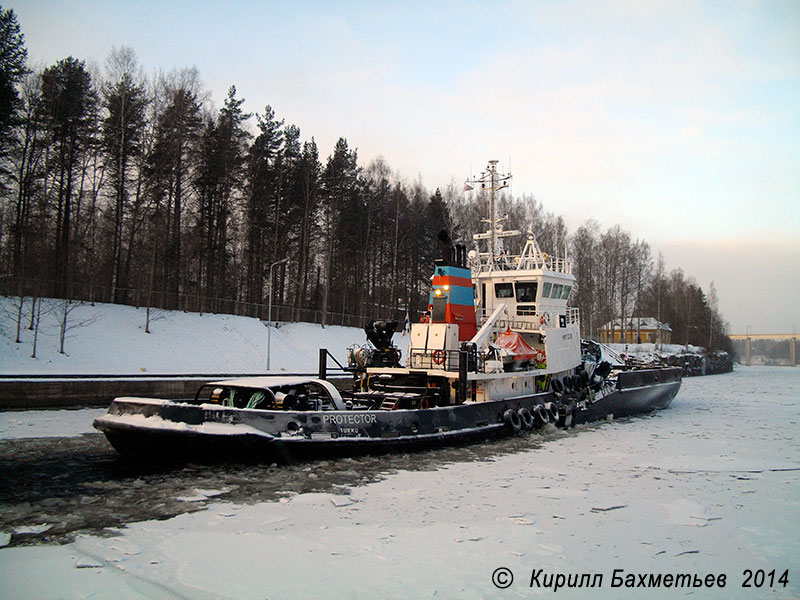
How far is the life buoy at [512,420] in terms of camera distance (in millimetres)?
13289

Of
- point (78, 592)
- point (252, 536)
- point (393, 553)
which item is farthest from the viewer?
point (252, 536)

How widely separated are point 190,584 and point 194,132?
1302 inches

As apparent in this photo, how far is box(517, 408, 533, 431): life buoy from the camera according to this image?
45.4 ft

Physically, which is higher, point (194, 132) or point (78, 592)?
point (194, 132)

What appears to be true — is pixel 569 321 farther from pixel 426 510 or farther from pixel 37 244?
pixel 37 244

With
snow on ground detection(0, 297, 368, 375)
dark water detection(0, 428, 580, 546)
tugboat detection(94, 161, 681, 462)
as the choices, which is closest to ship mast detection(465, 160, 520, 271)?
tugboat detection(94, 161, 681, 462)

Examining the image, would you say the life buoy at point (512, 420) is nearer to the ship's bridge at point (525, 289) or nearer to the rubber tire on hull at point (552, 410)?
the rubber tire on hull at point (552, 410)

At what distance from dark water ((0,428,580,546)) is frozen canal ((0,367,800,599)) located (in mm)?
40

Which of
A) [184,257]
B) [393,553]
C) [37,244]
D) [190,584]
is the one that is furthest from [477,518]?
[184,257]

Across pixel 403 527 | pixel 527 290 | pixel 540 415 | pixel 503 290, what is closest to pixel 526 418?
pixel 540 415

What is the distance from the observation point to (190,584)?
4691mm

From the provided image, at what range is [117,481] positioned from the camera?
328 inches

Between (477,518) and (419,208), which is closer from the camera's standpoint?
(477,518)

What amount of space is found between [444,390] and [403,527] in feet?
22.6
